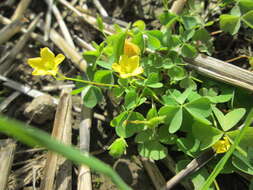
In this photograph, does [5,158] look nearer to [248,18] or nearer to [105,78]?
[105,78]

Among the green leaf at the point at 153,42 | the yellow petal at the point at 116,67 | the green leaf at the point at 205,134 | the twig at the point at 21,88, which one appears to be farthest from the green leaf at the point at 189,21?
the twig at the point at 21,88

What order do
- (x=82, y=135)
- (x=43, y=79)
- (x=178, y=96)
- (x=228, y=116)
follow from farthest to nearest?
(x=43, y=79) → (x=82, y=135) → (x=178, y=96) → (x=228, y=116)

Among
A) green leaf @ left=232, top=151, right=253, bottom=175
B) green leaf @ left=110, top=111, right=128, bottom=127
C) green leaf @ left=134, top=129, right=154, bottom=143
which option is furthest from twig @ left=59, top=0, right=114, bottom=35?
green leaf @ left=232, top=151, right=253, bottom=175

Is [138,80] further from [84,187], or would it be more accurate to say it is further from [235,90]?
[84,187]

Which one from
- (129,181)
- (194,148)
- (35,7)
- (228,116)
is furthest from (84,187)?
(35,7)

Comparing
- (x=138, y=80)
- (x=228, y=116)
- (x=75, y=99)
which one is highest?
(x=75, y=99)

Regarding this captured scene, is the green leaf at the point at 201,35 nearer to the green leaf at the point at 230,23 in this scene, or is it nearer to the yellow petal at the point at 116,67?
the green leaf at the point at 230,23
